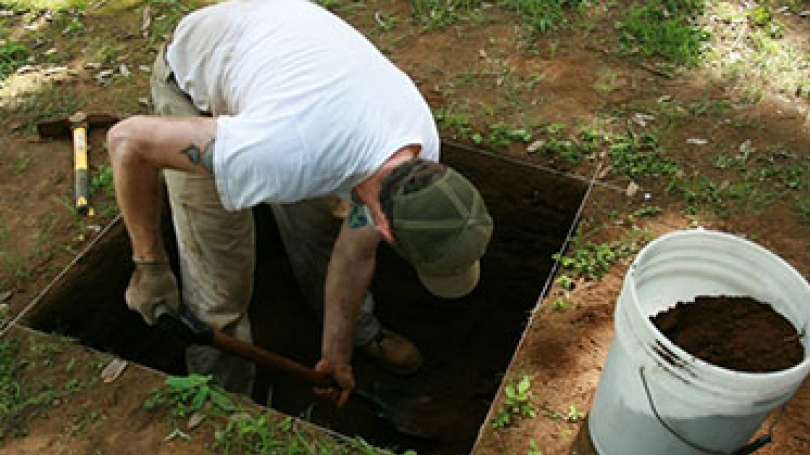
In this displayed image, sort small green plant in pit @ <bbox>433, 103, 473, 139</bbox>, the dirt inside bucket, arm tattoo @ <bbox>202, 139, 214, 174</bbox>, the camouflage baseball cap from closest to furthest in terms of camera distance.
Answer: the dirt inside bucket → the camouflage baseball cap → arm tattoo @ <bbox>202, 139, 214, 174</bbox> → small green plant in pit @ <bbox>433, 103, 473, 139</bbox>

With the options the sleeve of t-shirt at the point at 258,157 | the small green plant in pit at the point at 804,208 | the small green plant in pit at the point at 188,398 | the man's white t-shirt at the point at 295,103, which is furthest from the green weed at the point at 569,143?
the small green plant in pit at the point at 188,398

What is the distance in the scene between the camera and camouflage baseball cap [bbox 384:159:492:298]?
2373 millimetres

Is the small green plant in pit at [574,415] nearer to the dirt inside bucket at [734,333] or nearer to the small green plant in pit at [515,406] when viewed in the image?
the small green plant in pit at [515,406]

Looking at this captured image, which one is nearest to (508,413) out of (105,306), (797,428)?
(797,428)

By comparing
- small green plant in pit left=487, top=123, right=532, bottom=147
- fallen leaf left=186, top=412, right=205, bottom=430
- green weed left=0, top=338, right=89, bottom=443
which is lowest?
green weed left=0, top=338, right=89, bottom=443

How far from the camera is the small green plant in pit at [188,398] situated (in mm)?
2752

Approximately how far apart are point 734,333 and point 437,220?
0.96 meters

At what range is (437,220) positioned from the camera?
2381 mm

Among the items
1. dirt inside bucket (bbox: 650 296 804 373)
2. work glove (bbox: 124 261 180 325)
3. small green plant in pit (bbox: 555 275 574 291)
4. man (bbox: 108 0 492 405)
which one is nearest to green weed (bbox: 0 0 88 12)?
man (bbox: 108 0 492 405)

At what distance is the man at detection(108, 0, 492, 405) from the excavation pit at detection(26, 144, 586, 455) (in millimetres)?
522

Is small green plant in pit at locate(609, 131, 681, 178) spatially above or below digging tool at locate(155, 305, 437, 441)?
above

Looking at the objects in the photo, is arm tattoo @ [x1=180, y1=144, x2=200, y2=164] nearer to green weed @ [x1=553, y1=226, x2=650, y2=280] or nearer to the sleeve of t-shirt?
the sleeve of t-shirt

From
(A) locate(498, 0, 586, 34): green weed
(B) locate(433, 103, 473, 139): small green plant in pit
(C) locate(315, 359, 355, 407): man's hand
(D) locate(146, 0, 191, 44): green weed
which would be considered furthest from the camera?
(D) locate(146, 0, 191, 44): green weed

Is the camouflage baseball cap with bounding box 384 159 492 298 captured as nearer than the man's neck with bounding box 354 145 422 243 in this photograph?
Yes
